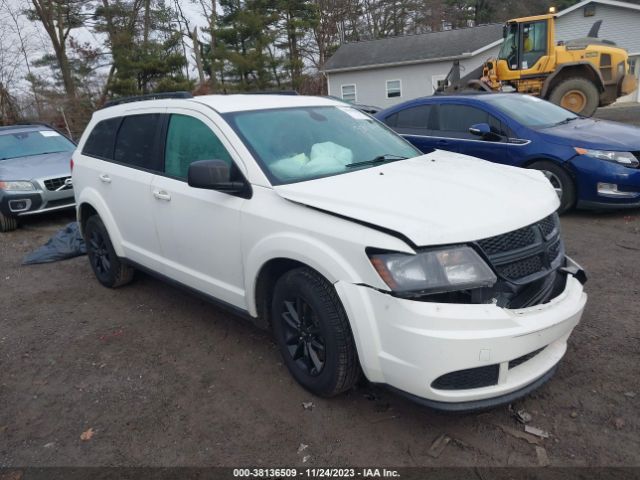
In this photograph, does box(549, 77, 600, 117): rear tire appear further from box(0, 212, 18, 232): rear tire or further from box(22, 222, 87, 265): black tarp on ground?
box(0, 212, 18, 232): rear tire

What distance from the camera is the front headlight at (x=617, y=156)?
18.9 ft

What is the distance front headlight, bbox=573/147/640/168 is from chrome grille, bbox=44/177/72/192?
7.29 meters

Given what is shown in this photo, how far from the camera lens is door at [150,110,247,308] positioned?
3.25m

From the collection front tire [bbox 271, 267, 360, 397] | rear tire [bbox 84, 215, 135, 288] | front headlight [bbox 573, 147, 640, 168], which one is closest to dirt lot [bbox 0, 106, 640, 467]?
front tire [bbox 271, 267, 360, 397]

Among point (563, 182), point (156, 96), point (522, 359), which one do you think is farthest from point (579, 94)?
point (522, 359)

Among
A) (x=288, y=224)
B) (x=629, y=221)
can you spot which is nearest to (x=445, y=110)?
(x=629, y=221)

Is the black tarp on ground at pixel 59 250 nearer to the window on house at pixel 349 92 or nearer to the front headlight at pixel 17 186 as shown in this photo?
the front headlight at pixel 17 186

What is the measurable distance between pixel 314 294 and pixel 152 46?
26052mm

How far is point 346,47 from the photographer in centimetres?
3000

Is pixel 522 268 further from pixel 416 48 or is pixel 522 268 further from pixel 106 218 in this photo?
pixel 416 48

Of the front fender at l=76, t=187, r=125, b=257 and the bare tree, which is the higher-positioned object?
the bare tree

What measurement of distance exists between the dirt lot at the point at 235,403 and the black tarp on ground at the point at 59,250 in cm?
190

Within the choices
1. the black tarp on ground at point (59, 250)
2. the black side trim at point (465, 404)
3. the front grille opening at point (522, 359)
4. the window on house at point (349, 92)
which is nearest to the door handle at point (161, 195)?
the black side trim at point (465, 404)

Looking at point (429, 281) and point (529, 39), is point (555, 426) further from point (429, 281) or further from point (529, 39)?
point (529, 39)
